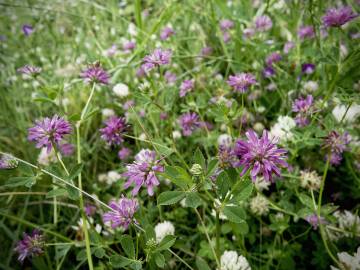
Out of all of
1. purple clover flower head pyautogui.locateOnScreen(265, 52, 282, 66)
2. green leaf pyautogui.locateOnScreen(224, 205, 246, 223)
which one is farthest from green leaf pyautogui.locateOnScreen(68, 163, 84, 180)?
purple clover flower head pyautogui.locateOnScreen(265, 52, 282, 66)

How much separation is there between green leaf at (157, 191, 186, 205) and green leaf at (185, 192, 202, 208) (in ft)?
0.05

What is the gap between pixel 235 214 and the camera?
68 cm

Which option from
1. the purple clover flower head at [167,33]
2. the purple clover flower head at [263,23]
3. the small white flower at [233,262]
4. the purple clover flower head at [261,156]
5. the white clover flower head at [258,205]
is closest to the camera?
the purple clover flower head at [261,156]

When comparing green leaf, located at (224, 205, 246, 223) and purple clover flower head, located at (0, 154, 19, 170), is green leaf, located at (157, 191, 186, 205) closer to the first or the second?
green leaf, located at (224, 205, 246, 223)

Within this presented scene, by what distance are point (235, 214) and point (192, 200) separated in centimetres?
9

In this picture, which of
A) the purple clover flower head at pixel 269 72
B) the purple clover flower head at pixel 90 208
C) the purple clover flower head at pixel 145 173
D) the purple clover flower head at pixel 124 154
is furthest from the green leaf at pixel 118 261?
the purple clover flower head at pixel 269 72

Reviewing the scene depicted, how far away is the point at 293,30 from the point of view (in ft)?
5.22

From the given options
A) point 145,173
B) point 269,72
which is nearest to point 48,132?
point 145,173

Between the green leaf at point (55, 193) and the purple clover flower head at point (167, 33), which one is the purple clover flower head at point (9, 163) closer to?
the green leaf at point (55, 193)

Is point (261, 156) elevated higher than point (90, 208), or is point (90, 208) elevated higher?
point (261, 156)

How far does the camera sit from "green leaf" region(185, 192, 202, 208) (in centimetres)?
65

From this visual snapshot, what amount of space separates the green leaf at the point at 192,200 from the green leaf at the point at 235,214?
0.22 feet

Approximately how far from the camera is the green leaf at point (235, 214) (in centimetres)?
66

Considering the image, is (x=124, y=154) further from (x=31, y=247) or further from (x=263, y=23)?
(x=263, y=23)
